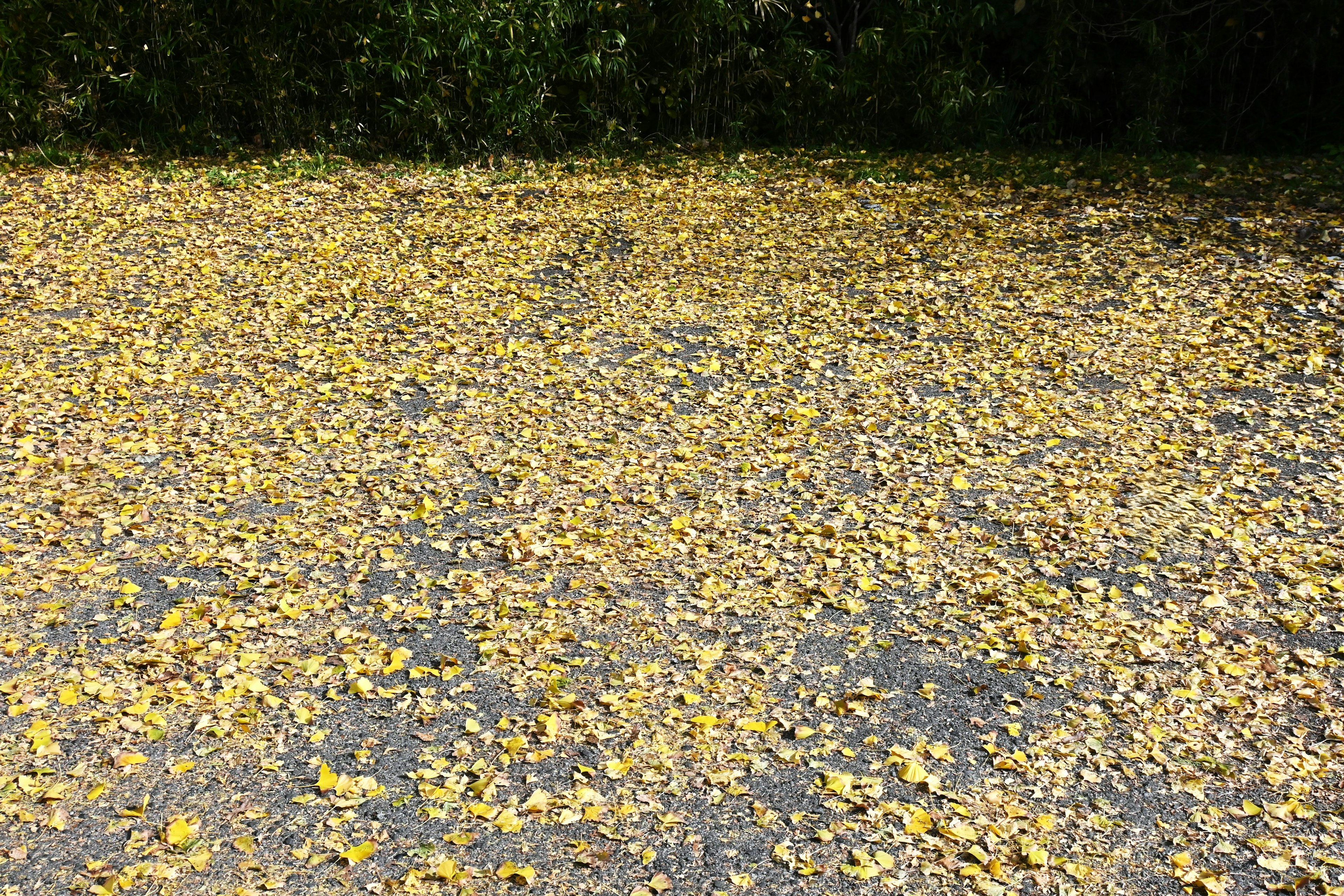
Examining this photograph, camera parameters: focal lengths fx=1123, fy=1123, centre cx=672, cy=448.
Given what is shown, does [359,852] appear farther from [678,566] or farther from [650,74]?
[650,74]

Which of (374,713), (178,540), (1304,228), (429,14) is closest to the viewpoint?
(374,713)

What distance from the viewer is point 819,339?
5492mm

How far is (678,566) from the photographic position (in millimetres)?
3598

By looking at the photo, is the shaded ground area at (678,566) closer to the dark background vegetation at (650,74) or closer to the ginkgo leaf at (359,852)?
the ginkgo leaf at (359,852)

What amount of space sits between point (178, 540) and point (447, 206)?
4.36 metres

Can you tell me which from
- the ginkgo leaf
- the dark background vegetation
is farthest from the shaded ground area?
the dark background vegetation

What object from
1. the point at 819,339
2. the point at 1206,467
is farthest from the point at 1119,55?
the point at 1206,467

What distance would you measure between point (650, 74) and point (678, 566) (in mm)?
6276

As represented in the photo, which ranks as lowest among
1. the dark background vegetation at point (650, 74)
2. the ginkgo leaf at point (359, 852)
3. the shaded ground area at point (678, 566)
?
the ginkgo leaf at point (359, 852)

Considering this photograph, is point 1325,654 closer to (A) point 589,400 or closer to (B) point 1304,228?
(A) point 589,400

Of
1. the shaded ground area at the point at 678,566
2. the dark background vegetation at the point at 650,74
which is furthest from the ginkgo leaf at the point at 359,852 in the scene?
the dark background vegetation at the point at 650,74

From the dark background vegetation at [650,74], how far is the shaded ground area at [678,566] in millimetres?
2323

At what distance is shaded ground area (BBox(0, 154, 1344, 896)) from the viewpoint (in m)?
2.54

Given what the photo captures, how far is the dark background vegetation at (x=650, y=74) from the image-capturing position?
27.4ft
